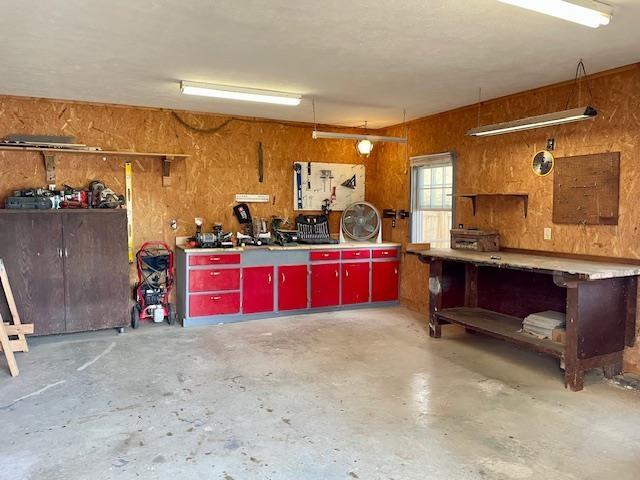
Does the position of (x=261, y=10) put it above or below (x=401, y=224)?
above

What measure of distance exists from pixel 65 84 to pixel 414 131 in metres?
4.32

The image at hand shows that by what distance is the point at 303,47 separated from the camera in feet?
11.5

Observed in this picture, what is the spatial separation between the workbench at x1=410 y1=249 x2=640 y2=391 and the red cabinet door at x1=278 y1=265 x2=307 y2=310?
5.62 ft

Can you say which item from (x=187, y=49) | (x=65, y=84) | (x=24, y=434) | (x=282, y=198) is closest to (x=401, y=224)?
(x=282, y=198)

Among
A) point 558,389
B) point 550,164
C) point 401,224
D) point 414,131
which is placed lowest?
point 558,389

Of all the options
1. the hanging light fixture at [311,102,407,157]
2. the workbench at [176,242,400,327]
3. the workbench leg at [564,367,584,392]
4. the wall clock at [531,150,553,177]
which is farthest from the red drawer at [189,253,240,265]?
the workbench leg at [564,367,584,392]

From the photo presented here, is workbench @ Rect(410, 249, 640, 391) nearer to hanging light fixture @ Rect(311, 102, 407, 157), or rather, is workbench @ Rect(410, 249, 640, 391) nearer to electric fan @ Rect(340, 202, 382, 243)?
hanging light fixture @ Rect(311, 102, 407, 157)

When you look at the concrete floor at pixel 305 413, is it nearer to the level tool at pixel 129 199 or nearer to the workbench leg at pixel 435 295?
the workbench leg at pixel 435 295

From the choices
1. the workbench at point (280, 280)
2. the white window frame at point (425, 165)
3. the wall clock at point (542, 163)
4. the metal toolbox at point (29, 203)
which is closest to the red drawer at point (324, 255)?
the workbench at point (280, 280)

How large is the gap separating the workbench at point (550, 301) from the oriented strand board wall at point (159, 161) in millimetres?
2628

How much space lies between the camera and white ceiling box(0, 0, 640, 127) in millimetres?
2869

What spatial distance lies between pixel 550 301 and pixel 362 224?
2994mm

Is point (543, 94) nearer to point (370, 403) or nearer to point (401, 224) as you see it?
point (401, 224)

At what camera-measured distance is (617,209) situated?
4016mm
